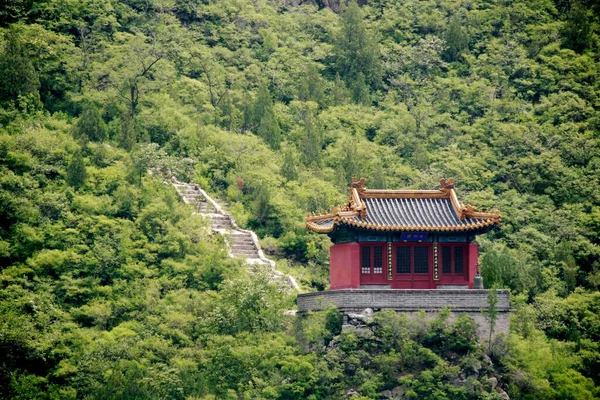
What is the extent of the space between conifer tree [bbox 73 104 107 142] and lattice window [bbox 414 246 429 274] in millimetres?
18058

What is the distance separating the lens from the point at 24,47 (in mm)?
60875

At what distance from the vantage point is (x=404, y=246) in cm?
4569

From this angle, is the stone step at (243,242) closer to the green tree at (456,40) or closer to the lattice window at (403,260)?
the lattice window at (403,260)

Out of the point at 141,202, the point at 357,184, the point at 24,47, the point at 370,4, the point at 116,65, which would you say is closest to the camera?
the point at 357,184

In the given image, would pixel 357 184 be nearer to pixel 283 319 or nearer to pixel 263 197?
pixel 283 319

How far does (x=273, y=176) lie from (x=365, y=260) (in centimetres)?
1555

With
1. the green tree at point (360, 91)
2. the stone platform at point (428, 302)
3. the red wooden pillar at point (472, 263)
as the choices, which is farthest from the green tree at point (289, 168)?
the stone platform at point (428, 302)

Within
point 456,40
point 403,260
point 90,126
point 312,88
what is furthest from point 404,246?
point 456,40

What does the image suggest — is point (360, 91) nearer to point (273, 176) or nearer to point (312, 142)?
point (312, 142)

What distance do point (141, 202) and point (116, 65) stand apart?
1258 centimetres

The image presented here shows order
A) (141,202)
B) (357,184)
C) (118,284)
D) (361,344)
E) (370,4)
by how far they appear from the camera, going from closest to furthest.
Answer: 1. (361,344)
2. (357,184)
3. (118,284)
4. (141,202)
5. (370,4)

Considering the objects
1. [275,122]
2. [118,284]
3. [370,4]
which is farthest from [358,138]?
[118,284]

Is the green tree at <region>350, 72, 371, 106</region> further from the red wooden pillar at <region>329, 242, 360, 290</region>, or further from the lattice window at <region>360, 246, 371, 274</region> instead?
the lattice window at <region>360, 246, 371, 274</region>

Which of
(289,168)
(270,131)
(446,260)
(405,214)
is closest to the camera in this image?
(446,260)
